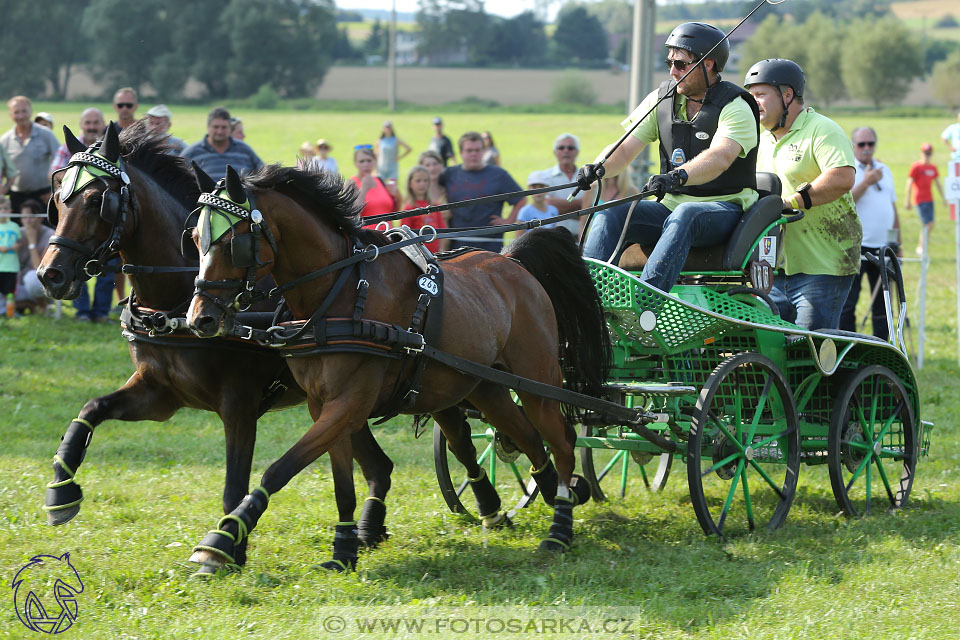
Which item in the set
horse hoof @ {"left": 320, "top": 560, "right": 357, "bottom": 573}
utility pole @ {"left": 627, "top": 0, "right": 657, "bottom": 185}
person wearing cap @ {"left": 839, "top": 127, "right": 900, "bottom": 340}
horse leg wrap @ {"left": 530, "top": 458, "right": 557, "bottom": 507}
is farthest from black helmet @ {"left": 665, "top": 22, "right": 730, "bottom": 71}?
utility pole @ {"left": 627, "top": 0, "right": 657, "bottom": 185}

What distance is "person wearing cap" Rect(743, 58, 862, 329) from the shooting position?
6363 mm

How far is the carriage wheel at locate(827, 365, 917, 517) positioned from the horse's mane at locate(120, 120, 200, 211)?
11.5 ft

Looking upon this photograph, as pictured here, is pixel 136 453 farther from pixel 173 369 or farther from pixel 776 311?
pixel 776 311

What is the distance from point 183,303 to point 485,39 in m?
82.6

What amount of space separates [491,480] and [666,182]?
2222mm

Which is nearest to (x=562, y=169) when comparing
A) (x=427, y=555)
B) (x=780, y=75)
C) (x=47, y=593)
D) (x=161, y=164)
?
(x=780, y=75)

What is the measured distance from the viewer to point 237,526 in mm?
4430

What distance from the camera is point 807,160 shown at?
6.39 metres

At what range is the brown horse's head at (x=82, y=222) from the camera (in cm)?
470

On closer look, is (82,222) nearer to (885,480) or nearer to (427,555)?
(427,555)

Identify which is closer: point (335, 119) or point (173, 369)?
point (173, 369)

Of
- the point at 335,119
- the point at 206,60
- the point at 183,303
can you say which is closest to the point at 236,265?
the point at 183,303

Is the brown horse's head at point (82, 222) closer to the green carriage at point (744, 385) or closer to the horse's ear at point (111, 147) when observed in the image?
the horse's ear at point (111, 147)

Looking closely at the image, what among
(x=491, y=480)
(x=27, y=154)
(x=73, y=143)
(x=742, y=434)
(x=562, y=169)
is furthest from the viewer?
(x=27, y=154)
